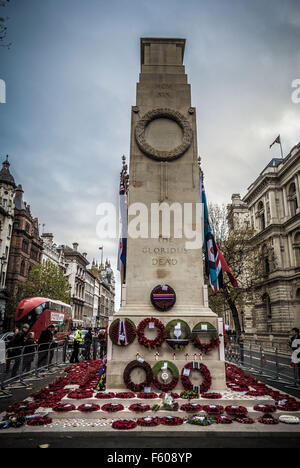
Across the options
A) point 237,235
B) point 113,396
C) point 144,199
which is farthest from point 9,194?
point 113,396

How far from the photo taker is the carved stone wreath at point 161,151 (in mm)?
12352

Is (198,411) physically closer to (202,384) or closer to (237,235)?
(202,384)

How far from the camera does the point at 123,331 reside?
33.4 ft

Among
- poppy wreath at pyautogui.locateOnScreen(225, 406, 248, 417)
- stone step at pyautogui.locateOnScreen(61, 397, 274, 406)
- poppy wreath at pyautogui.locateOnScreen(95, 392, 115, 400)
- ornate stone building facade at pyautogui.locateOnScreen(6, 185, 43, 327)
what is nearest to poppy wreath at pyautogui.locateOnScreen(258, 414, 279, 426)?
poppy wreath at pyautogui.locateOnScreen(225, 406, 248, 417)

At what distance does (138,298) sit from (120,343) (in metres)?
1.65

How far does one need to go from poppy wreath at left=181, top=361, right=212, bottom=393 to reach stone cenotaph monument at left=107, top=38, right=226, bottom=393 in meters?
0.04

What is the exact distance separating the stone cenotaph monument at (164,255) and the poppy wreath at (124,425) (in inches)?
94.7

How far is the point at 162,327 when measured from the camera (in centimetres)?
1026

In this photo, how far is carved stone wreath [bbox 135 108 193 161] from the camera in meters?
12.4

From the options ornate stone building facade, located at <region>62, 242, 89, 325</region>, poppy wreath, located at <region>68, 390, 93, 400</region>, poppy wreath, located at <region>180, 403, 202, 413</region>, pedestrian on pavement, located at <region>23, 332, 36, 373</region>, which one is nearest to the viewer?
poppy wreath, located at <region>180, 403, 202, 413</region>

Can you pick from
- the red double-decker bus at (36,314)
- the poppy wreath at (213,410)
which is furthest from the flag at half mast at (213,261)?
the red double-decker bus at (36,314)

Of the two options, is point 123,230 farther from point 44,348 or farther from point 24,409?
point 44,348

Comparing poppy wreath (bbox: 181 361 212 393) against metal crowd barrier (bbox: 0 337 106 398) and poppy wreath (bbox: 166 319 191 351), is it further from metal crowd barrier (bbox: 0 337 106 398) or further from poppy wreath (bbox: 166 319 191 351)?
metal crowd barrier (bbox: 0 337 106 398)

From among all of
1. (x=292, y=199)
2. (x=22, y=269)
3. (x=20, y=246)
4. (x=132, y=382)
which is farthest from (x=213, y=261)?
(x=22, y=269)
